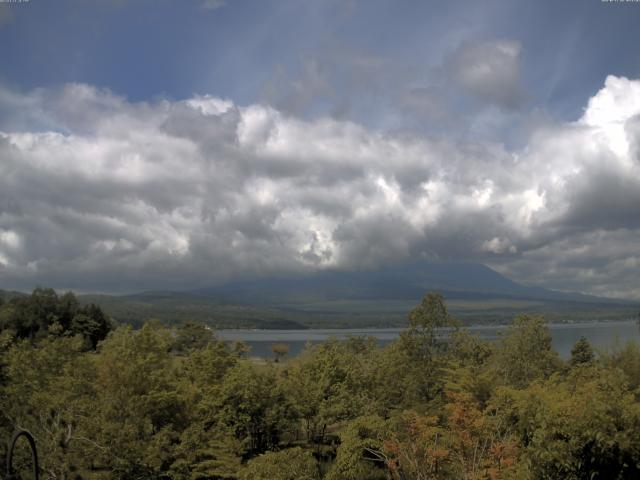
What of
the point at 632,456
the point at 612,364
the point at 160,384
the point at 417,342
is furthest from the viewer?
the point at 612,364

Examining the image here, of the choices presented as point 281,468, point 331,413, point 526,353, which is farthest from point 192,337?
point 281,468

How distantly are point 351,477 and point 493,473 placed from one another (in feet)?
21.1

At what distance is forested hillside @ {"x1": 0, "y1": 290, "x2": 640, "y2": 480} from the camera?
1841 cm

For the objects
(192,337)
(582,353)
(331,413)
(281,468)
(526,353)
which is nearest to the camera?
(281,468)

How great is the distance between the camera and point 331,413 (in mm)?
32719

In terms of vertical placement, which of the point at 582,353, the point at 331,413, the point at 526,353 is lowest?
the point at 331,413

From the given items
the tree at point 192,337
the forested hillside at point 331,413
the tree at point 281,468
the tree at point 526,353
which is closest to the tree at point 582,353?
the forested hillside at point 331,413

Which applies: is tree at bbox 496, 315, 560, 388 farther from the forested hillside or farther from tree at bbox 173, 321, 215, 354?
tree at bbox 173, 321, 215, 354

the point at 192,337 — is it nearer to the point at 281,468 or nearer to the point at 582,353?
the point at 582,353

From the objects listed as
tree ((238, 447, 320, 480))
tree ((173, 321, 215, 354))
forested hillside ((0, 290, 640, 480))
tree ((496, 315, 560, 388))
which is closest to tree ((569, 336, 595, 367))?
forested hillside ((0, 290, 640, 480))

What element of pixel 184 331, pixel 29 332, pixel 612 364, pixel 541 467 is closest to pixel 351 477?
pixel 541 467

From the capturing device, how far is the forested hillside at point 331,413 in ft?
60.4

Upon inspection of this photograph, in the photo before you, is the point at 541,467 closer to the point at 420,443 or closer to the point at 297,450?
the point at 420,443

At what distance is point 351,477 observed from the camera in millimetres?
24875
